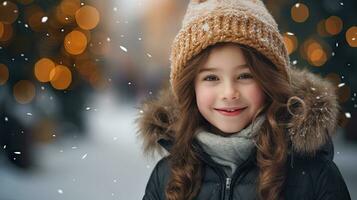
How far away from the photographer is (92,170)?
7.47 metres

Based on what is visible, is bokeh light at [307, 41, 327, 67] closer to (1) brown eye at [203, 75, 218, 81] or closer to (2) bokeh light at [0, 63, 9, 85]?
(2) bokeh light at [0, 63, 9, 85]

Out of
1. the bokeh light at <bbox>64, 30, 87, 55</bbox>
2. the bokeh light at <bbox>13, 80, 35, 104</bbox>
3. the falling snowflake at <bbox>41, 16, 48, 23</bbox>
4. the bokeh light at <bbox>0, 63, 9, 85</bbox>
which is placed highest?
the falling snowflake at <bbox>41, 16, 48, 23</bbox>

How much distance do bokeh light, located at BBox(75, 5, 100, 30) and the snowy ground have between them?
1.56 m

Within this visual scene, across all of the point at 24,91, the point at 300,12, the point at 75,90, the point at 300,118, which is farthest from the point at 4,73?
the point at 300,118

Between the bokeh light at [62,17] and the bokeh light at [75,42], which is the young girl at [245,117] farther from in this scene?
the bokeh light at [75,42]

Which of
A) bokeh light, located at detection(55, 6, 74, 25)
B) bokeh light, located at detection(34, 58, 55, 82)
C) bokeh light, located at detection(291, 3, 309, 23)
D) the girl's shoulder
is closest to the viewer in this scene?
the girl's shoulder

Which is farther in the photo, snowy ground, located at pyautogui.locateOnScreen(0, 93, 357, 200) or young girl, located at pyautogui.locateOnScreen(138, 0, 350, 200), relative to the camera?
snowy ground, located at pyautogui.locateOnScreen(0, 93, 357, 200)

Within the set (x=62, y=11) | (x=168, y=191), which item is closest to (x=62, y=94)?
(x=62, y=11)

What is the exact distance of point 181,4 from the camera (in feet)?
34.3

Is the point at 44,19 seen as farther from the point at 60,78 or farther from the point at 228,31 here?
the point at 228,31

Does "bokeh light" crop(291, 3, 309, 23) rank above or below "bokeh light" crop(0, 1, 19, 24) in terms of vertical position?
below

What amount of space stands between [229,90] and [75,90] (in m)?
5.77

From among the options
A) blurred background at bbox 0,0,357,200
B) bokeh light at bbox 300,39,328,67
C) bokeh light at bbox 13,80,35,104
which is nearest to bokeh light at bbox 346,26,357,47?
blurred background at bbox 0,0,357,200

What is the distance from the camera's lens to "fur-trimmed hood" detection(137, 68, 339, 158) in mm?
2578
